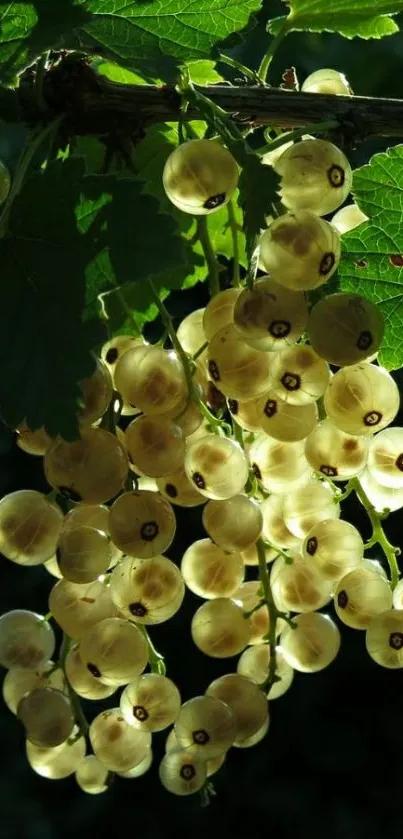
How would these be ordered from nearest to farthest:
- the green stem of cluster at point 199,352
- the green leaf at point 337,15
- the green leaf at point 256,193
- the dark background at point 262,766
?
the green leaf at point 256,193 → the green stem of cluster at point 199,352 → the green leaf at point 337,15 → the dark background at point 262,766

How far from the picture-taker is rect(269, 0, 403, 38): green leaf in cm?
86

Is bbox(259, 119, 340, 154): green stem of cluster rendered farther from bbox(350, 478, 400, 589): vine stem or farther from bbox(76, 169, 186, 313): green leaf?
bbox(350, 478, 400, 589): vine stem

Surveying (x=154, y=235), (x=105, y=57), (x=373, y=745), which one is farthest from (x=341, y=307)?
(x=373, y=745)

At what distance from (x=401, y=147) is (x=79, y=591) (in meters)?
0.35

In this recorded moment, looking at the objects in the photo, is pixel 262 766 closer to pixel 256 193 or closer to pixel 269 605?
pixel 269 605

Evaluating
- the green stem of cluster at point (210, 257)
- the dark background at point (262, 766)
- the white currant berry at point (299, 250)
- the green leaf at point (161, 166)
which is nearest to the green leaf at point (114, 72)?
the green leaf at point (161, 166)

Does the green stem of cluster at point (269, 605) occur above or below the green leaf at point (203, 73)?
below

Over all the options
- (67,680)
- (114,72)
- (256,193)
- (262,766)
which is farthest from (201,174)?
(262,766)

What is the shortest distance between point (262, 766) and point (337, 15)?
193 cm

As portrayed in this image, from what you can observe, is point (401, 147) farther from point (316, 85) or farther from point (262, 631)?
point (262, 631)

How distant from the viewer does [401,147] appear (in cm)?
78

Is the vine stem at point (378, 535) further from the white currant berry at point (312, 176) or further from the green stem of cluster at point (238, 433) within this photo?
the white currant berry at point (312, 176)

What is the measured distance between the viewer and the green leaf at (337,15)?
2.81 ft

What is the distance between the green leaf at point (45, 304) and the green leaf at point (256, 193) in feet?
0.29
